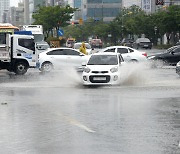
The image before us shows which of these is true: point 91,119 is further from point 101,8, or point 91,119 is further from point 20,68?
point 101,8

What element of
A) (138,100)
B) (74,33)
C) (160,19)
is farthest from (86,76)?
(74,33)

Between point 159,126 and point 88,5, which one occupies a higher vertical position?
point 88,5

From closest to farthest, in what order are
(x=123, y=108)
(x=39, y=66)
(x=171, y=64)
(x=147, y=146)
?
(x=147, y=146)
(x=123, y=108)
(x=39, y=66)
(x=171, y=64)

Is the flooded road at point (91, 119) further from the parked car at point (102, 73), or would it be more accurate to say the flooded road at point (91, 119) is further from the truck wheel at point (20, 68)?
the truck wheel at point (20, 68)

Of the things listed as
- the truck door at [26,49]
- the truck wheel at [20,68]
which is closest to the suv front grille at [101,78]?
the truck door at [26,49]

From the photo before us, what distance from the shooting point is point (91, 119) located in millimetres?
14938

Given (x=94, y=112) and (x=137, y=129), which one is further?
(x=94, y=112)

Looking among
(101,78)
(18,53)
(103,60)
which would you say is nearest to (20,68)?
(18,53)

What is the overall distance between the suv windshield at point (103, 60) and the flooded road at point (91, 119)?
67cm

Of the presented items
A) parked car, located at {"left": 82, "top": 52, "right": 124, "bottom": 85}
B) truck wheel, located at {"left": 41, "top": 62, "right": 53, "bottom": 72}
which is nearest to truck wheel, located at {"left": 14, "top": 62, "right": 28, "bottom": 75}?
truck wheel, located at {"left": 41, "top": 62, "right": 53, "bottom": 72}

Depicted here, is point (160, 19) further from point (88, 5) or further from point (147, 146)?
point (88, 5)

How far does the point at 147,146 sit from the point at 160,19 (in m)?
70.8

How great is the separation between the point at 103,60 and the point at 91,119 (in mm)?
11363

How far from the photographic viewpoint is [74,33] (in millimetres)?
139375
